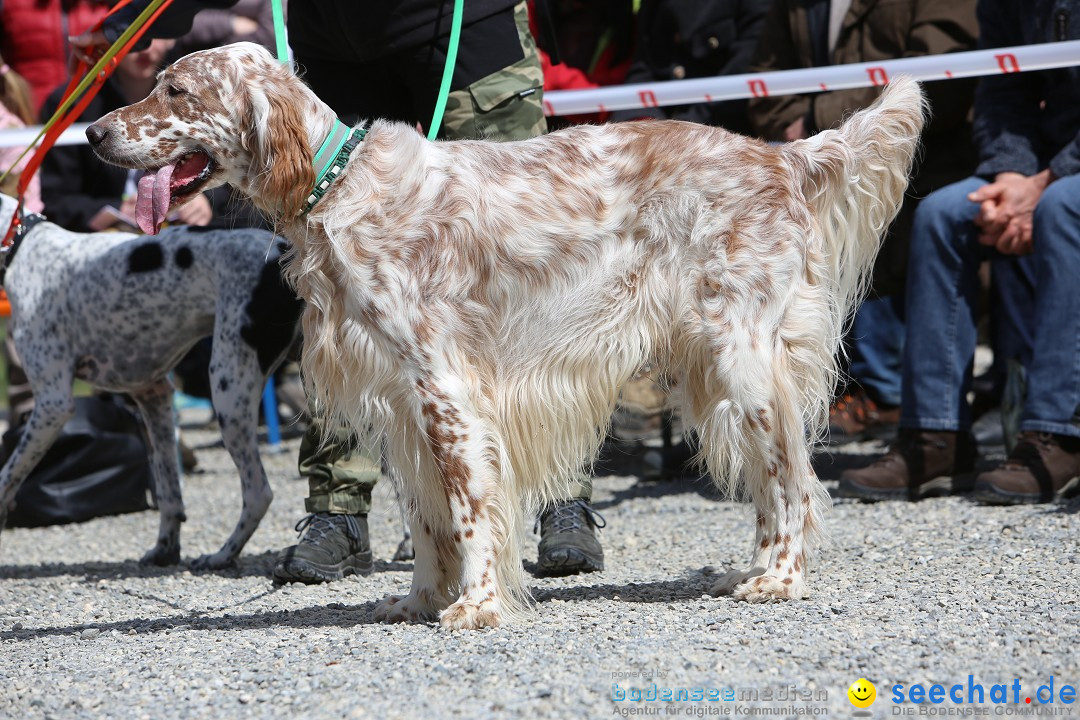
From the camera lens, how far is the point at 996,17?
17.2ft

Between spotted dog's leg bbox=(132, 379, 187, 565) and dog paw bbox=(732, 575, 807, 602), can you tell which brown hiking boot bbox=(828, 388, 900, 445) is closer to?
dog paw bbox=(732, 575, 807, 602)

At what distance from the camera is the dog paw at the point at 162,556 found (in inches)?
187

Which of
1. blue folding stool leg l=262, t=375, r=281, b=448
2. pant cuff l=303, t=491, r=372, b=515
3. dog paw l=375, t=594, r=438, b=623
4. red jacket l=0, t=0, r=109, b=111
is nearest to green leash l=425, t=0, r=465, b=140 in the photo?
pant cuff l=303, t=491, r=372, b=515

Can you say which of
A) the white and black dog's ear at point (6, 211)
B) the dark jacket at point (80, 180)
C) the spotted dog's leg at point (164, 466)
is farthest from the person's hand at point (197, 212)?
the spotted dog's leg at point (164, 466)

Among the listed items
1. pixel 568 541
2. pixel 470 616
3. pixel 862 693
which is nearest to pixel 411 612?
pixel 470 616

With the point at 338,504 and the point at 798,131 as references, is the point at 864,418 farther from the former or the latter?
the point at 338,504

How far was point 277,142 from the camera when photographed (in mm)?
3258

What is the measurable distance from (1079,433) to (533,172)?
8.03ft

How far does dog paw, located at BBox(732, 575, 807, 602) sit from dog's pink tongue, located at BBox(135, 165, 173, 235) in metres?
1.89

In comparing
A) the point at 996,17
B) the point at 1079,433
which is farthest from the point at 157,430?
the point at 996,17

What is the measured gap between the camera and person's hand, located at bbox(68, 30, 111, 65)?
413 cm

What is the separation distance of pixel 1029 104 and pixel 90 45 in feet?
12.0

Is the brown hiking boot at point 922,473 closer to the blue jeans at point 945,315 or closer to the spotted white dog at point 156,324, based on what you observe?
the blue jeans at point 945,315

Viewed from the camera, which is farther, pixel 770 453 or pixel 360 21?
pixel 360 21
